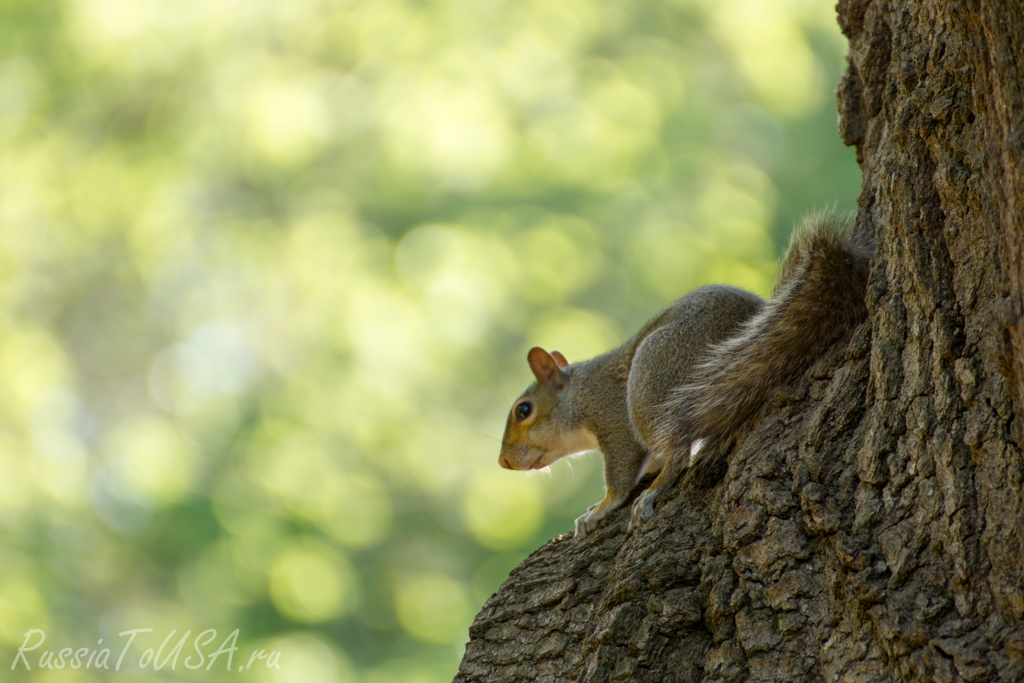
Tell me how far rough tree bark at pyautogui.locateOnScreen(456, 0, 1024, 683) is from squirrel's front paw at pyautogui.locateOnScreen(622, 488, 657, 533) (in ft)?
0.19

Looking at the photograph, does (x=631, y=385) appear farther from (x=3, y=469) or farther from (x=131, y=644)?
(x=3, y=469)

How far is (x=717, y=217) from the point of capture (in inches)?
186

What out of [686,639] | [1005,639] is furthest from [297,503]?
[1005,639]

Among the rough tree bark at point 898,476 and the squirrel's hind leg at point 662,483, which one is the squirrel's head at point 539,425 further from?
the rough tree bark at point 898,476

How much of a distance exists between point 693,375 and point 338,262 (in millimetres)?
3678

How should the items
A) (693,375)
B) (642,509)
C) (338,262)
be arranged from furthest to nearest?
1. (338,262)
2. (693,375)
3. (642,509)

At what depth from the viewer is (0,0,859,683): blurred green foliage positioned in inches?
182

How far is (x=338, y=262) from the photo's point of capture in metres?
5.21

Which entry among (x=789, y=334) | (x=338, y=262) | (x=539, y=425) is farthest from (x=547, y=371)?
(x=338, y=262)

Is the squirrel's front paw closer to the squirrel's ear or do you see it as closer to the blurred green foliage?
the squirrel's ear

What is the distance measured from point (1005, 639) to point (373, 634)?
3.97 meters

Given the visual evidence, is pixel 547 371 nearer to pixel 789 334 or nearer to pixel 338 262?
pixel 789 334

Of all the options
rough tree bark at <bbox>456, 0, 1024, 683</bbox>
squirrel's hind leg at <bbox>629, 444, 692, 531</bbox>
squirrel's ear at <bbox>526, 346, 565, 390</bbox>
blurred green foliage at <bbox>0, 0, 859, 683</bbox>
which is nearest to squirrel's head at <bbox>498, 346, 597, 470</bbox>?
squirrel's ear at <bbox>526, 346, 565, 390</bbox>

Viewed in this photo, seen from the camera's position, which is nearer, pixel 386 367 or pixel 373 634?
pixel 373 634
